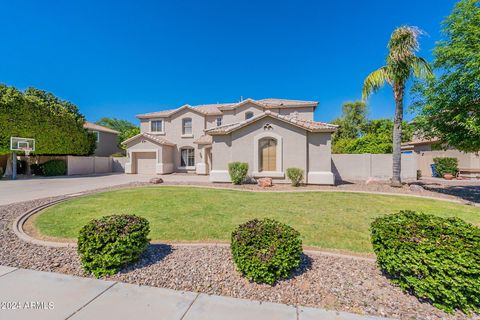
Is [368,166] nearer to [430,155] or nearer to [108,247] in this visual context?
[430,155]

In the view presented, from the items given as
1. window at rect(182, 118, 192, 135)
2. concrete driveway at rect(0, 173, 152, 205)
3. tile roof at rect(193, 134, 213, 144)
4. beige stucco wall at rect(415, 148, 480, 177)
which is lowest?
concrete driveway at rect(0, 173, 152, 205)

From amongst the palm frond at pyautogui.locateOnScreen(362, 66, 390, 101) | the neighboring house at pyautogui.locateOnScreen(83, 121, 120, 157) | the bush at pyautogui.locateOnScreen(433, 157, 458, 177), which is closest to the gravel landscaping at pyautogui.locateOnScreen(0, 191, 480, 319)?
the palm frond at pyautogui.locateOnScreen(362, 66, 390, 101)

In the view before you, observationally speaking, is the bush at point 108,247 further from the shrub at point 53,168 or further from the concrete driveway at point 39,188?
the shrub at point 53,168

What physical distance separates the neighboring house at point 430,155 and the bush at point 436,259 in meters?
18.2

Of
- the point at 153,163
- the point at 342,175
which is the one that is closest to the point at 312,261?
the point at 342,175

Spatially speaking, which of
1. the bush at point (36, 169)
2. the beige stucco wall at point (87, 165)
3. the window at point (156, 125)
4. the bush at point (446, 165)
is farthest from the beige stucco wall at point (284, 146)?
the bush at point (36, 169)

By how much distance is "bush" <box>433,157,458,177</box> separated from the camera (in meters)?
18.8

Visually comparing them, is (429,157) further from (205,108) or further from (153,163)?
(153,163)

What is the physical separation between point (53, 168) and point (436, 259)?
28189 mm

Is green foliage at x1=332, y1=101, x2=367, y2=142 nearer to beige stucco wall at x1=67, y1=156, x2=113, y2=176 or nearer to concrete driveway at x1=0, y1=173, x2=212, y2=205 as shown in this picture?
concrete driveway at x1=0, y1=173, x2=212, y2=205

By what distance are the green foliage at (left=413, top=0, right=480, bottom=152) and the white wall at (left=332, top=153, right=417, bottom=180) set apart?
278 inches

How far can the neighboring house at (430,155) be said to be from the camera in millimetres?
18612

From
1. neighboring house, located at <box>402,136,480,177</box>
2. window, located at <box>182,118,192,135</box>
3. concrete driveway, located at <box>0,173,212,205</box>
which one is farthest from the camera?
window, located at <box>182,118,192,135</box>

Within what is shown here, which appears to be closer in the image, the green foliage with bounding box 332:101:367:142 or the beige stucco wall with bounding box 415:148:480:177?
the beige stucco wall with bounding box 415:148:480:177
